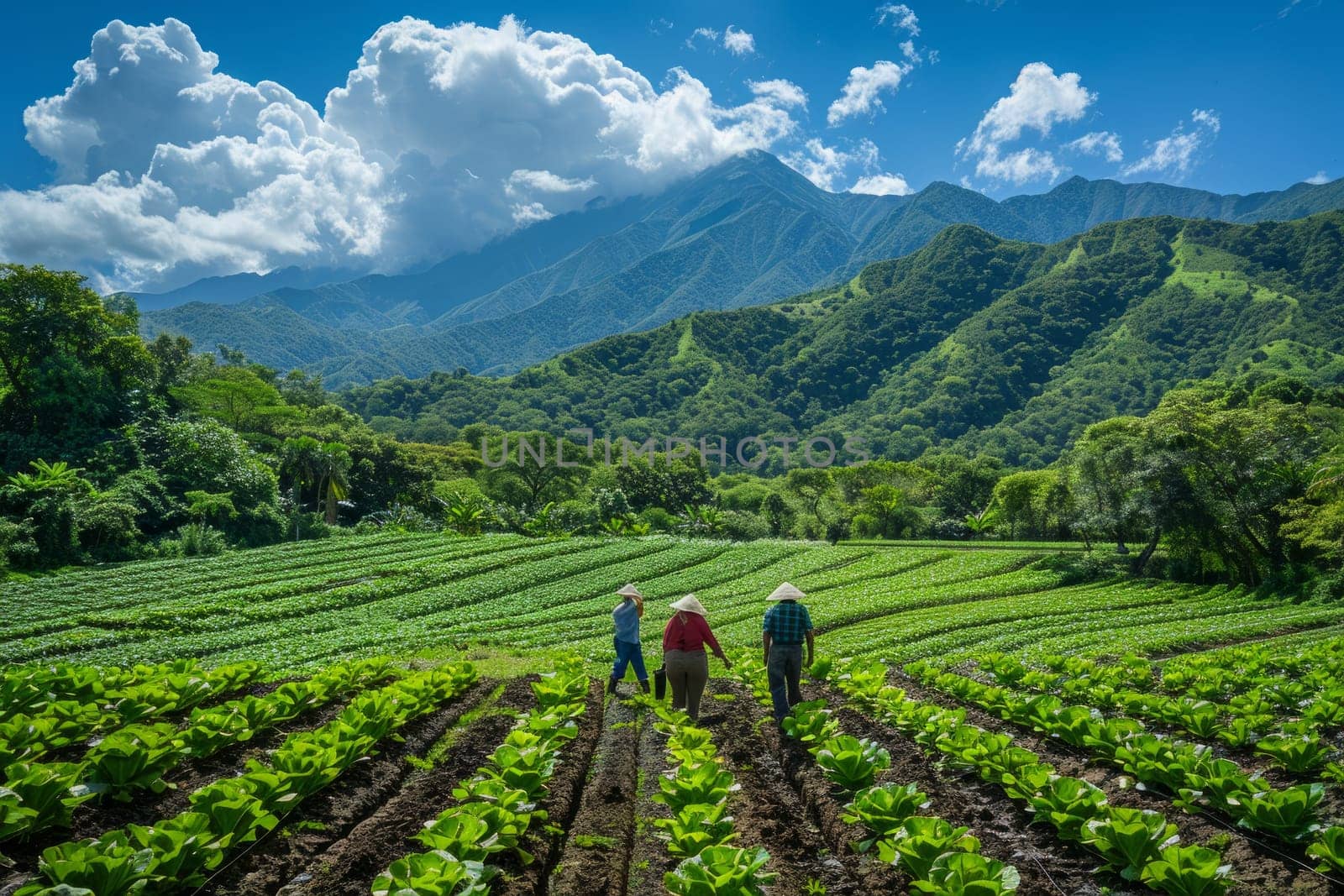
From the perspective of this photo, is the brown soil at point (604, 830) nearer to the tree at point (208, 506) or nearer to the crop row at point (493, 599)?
the crop row at point (493, 599)

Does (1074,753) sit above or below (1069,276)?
below

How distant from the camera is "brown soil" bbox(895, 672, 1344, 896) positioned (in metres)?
5.61

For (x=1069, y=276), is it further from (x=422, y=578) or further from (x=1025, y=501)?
(x=422, y=578)

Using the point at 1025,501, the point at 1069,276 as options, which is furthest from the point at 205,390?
the point at 1069,276

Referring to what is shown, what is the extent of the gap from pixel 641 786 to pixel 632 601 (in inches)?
187

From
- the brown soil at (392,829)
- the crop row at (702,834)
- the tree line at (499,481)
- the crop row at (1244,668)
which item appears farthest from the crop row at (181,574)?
the crop row at (1244,668)

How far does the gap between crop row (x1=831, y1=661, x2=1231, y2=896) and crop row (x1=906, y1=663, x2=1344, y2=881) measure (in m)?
0.59

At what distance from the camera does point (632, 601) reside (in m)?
13.1

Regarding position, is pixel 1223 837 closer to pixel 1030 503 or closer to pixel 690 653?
pixel 690 653

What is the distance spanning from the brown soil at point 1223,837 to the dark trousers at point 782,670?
2.98m

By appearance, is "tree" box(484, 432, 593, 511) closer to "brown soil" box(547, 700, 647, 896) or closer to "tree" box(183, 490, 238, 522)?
"tree" box(183, 490, 238, 522)

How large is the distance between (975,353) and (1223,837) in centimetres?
16125

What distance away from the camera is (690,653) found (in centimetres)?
1127

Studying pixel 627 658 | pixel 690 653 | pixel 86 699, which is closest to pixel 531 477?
pixel 627 658
